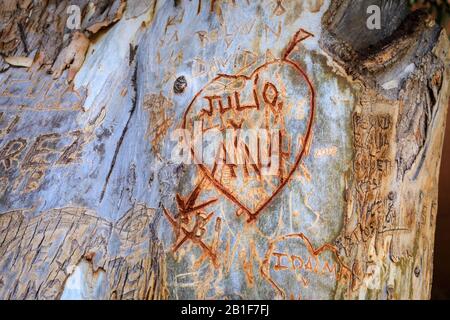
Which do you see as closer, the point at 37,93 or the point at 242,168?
the point at 242,168

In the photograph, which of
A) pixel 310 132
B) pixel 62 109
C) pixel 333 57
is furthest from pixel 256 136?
pixel 62 109

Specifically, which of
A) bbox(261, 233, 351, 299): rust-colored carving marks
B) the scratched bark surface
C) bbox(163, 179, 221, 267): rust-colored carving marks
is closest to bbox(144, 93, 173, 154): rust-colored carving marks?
the scratched bark surface

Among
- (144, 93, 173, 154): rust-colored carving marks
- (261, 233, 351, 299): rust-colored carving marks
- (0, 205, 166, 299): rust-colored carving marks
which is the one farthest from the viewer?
(144, 93, 173, 154): rust-colored carving marks

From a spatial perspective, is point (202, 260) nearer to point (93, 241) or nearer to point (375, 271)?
point (93, 241)

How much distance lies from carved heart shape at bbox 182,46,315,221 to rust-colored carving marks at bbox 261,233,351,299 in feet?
0.72

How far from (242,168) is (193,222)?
1.12 ft

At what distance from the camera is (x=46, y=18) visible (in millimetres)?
4836

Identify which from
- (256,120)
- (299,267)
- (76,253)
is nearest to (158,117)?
(256,120)

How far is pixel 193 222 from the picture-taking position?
3764 mm

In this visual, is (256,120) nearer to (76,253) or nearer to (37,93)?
(76,253)

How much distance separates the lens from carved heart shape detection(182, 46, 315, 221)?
376 centimetres

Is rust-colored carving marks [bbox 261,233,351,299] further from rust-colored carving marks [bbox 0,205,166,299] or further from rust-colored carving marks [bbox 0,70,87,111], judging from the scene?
rust-colored carving marks [bbox 0,70,87,111]

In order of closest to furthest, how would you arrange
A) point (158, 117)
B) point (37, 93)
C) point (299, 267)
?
1. point (299, 267)
2. point (158, 117)
3. point (37, 93)

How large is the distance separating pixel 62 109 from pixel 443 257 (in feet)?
10.9
